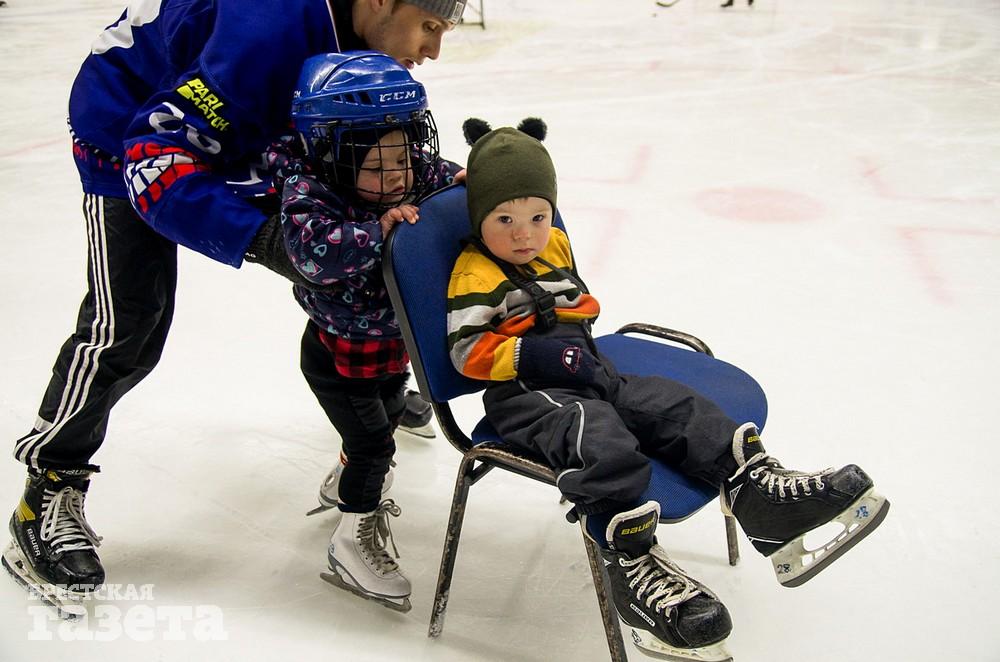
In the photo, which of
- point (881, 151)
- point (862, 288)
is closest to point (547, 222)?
point (862, 288)

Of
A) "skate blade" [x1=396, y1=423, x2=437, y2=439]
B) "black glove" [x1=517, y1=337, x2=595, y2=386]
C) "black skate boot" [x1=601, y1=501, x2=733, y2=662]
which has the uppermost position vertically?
"black glove" [x1=517, y1=337, x2=595, y2=386]

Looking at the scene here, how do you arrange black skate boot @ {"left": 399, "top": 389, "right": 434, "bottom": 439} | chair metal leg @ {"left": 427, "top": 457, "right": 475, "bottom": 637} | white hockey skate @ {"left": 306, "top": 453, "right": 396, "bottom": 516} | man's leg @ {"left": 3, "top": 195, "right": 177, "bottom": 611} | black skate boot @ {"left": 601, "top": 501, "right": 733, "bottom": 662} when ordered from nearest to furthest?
black skate boot @ {"left": 601, "top": 501, "right": 733, "bottom": 662}, chair metal leg @ {"left": 427, "top": 457, "right": 475, "bottom": 637}, man's leg @ {"left": 3, "top": 195, "right": 177, "bottom": 611}, white hockey skate @ {"left": 306, "top": 453, "right": 396, "bottom": 516}, black skate boot @ {"left": 399, "top": 389, "right": 434, "bottom": 439}

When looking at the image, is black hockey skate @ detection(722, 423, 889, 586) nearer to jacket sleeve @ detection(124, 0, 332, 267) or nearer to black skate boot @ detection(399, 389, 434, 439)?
jacket sleeve @ detection(124, 0, 332, 267)

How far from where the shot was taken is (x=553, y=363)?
144 centimetres

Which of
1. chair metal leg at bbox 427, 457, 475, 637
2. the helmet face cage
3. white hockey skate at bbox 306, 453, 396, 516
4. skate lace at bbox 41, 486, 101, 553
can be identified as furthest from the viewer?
white hockey skate at bbox 306, 453, 396, 516

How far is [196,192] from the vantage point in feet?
4.68

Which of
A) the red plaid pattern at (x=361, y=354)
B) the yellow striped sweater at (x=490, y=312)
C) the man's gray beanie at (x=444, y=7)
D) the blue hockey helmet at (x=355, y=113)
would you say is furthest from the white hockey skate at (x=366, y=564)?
the man's gray beanie at (x=444, y=7)

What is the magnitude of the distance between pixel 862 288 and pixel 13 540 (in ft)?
8.23

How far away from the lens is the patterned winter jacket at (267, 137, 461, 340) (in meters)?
Answer: 1.38

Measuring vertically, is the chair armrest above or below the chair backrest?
below

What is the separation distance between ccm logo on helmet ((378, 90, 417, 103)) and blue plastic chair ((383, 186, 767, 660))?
190 millimetres

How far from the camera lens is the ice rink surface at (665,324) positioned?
1.66 m

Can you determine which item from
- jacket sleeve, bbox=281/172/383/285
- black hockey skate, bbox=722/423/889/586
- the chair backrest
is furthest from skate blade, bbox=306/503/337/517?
black hockey skate, bbox=722/423/889/586

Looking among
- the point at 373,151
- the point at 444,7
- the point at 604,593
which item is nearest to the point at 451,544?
the point at 604,593
